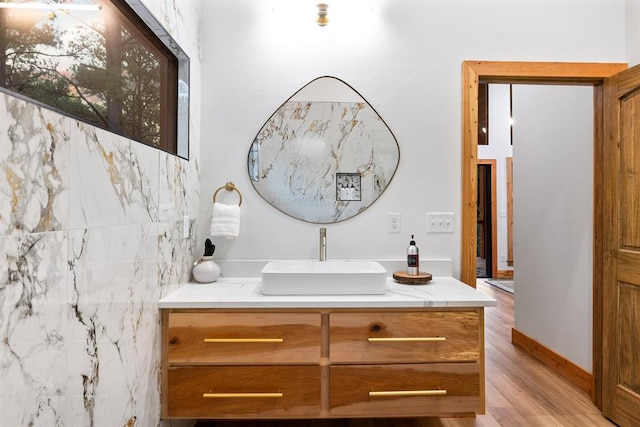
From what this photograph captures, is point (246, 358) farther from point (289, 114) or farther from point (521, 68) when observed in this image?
point (521, 68)

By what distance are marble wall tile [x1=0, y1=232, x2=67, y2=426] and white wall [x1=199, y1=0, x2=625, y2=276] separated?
121 cm

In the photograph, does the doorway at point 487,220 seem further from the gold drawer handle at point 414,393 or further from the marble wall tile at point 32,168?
the marble wall tile at point 32,168

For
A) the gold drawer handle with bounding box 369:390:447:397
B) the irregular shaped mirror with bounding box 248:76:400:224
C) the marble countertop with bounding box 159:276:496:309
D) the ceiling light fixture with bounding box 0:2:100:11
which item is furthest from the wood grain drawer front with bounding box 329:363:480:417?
the ceiling light fixture with bounding box 0:2:100:11

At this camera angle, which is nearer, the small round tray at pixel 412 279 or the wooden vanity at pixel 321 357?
the wooden vanity at pixel 321 357

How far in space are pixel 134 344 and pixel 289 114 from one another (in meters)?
1.42

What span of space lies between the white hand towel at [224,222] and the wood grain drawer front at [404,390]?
894 mm

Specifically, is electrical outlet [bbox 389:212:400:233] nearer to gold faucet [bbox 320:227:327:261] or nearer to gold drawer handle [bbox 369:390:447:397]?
gold faucet [bbox 320:227:327:261]

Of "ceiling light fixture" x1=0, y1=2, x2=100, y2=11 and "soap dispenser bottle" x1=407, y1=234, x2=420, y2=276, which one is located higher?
"ceiling light fixture" x1=0, y1=2, x2=100, y2=11

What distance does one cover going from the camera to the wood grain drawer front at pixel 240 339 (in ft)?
5.24

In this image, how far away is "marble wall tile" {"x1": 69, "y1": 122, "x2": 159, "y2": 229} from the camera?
3.38ft

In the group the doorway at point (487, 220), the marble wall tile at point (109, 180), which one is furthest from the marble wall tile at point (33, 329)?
the doorway at point (487, 220)

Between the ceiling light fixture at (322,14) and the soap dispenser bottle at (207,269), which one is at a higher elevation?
the ceiling light fixture at (322,14)

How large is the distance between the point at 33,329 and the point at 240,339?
0.86 meters

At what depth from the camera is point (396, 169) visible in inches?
85.8
